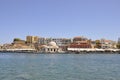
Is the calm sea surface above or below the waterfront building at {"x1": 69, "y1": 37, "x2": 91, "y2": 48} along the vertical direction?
below

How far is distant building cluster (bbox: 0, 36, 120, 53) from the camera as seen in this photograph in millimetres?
159750

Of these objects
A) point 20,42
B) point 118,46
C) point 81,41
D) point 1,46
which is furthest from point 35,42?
point 118,46

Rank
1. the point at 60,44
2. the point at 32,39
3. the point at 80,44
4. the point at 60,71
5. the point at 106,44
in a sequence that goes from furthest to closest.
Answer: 1. the point at 32,39
2. the point at 60,44
3. the point at 106,44
4. the point at 80,44
5. the point at 60,71

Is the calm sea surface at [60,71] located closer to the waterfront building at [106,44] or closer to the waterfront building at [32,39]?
the waterfront building at [106,44]

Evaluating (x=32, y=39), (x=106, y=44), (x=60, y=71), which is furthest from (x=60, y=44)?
(x=60, y=71)

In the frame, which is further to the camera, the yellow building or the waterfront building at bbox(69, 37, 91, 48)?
the yellow building

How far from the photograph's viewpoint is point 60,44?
18412 centimetres

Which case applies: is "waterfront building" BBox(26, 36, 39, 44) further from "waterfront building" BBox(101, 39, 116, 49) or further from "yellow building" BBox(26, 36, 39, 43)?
"waterfront building" BBox(101, 39, 116, 49)

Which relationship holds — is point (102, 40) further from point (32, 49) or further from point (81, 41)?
point (32, 49)

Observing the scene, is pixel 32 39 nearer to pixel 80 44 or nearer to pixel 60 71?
pixel 80 44

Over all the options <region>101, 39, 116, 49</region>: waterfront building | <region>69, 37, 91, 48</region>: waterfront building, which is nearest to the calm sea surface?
<region>69, 37, 91, 48</region>: waterfront building

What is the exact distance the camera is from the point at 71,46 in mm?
162125

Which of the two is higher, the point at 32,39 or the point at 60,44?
the point at 32,39

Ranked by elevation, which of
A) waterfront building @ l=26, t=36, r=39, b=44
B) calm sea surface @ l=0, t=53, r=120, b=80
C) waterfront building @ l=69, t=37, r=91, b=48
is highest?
waterfront building @ l=26, t=36, r=39, b=44
